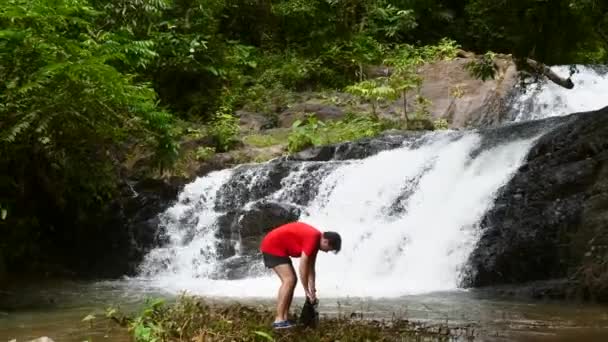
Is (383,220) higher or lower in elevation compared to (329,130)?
lower

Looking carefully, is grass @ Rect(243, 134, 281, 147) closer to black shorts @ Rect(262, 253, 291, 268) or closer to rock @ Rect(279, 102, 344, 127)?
rock @ Rect(279, 102, 344, 127)

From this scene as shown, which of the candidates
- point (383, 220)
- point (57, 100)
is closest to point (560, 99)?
point (383, 220)

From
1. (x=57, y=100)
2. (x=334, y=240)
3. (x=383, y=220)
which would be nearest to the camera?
(x=334, y=240)

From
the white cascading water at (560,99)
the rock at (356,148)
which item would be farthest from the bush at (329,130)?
the white cascading water at (560,99)

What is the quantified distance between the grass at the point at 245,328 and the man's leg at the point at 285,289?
18 cm

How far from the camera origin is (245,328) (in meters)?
6.28

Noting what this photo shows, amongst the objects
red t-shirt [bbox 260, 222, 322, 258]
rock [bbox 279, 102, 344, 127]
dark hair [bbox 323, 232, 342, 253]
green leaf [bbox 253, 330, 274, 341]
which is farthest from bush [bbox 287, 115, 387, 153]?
green leaf [bbox 253, 330, 274, 341]

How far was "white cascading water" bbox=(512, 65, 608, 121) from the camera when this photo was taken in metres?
19.6

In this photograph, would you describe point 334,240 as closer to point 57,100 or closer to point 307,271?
point 307,271

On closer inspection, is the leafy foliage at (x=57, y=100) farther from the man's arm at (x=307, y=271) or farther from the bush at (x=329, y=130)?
the bush at (x=329, y=130)

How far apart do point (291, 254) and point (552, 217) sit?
567cm

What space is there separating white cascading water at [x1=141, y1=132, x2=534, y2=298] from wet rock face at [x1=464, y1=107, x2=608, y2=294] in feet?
1.43

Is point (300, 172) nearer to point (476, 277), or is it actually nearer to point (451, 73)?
point (476, 277)

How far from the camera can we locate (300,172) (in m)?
15.4
